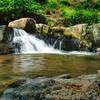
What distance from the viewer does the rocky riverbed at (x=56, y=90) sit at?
6.02m

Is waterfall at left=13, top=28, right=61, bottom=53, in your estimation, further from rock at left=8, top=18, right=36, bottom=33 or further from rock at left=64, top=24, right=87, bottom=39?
rock at left=64, top=24, right=87, bottom=39

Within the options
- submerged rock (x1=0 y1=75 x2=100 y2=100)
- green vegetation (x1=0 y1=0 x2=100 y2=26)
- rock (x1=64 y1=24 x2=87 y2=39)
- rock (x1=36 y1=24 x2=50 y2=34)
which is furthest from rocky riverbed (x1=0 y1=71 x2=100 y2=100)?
green vegetation (x1=0 y1=0 x2=100 y2=26)

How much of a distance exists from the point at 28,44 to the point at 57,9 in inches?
461

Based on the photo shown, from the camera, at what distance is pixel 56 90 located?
6.29 meters

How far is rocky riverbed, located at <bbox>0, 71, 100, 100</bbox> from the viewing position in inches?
237

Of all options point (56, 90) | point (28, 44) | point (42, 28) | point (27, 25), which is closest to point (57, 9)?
point (42, 28)

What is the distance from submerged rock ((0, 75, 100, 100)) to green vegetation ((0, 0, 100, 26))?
17171 millimetres

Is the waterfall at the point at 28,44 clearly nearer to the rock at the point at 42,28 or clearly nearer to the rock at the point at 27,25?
the rock at the point at 27,25

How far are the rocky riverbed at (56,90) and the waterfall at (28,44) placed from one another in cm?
1245

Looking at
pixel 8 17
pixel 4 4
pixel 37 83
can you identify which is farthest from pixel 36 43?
A: pixel 37 83

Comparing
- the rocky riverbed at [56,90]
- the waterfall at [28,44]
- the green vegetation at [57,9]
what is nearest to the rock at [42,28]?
the waterfall at [28,44]

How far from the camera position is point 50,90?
633cm

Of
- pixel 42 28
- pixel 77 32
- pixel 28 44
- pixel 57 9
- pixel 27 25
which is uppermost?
pixel 57 9

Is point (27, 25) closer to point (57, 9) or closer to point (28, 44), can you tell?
point (28, 44)
